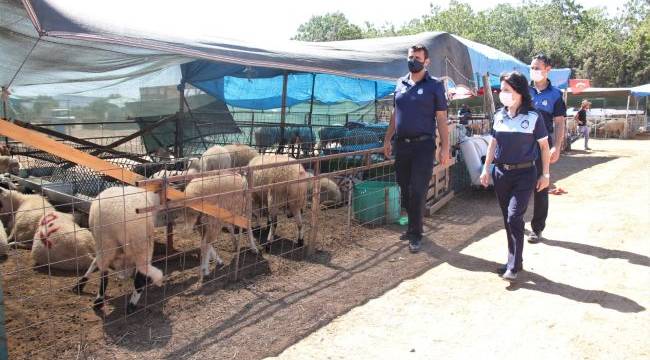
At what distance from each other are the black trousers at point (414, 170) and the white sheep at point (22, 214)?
4095 mm

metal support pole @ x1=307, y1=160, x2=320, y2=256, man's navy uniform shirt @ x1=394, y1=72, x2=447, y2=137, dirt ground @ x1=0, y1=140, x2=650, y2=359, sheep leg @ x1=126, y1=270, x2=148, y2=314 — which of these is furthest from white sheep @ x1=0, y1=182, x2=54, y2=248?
man's navy uniform shirt @ x1=394, y1=72, x2=447, y2=137

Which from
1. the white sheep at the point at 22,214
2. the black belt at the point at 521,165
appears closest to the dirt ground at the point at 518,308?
the black belt at the point at 521,165

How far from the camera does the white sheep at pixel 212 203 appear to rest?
5.10 metres

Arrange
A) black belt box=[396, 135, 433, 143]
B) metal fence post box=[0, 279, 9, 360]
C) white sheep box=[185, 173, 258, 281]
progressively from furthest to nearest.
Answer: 1. black belt box=[396, 135, 433, 143]
2. white sheep box=[185, 173, 258, 281]
3. metal fence post box=[0, 279, 9, 360]

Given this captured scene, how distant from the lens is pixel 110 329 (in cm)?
393

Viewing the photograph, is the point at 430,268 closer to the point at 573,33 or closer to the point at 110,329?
the point at 110,329

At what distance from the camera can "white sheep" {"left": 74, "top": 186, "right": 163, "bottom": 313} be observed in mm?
4320

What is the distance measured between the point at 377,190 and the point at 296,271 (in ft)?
7.75

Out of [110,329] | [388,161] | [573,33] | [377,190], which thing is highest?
[573,33]

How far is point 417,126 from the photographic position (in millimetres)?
5406

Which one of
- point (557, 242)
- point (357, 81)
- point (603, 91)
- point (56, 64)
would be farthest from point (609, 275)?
point (603, 91)

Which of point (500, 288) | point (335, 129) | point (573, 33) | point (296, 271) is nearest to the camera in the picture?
point (500, 288)

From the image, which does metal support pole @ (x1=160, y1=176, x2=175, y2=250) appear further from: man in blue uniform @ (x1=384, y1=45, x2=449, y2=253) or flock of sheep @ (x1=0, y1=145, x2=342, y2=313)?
man in blue uniform @ (x1=384, y1=45, x2=449, y2=253)

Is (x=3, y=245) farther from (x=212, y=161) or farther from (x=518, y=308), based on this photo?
(x=518, y=308)
